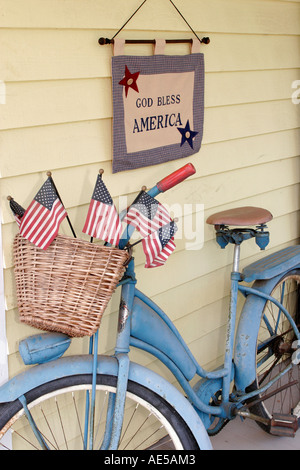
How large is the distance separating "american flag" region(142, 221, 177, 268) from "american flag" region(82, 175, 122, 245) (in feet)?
0.39

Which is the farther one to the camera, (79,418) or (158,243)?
(79,418)

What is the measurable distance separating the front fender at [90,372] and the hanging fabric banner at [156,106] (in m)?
0.80

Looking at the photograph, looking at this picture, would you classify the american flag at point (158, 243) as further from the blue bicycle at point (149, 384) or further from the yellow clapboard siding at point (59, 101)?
the yellow clapboard siding at point (59, 101)

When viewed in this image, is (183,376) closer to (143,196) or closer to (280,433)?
(280,433)

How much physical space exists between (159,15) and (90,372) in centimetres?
150

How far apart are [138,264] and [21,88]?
0.95 metres

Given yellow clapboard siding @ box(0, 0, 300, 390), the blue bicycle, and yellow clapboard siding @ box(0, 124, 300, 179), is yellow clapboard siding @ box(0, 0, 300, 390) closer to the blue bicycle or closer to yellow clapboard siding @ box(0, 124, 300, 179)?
yellow clapboard siding @ box(0, 124, 300, 179)

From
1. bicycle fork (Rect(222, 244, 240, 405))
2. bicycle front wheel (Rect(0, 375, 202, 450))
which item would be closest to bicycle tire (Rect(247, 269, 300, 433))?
bicycle fork (Rect(222, 244, 240, 405))

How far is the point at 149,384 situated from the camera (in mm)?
2309

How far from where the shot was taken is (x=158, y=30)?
271 centimetres

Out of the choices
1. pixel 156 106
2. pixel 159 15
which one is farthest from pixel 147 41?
pixel 156 106

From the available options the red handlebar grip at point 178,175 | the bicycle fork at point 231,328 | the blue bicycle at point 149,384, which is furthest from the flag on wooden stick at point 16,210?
the bicycle fork at point 231,328

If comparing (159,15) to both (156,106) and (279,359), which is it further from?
(279,359)

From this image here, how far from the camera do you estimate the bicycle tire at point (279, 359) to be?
3137mm
